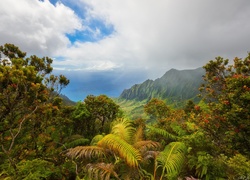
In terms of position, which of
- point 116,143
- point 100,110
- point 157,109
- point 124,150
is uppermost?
point 100,110

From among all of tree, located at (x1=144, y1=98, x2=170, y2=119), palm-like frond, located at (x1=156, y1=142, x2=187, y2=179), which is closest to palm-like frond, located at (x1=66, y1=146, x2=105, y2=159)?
palm-like frond, located at (x1=156, y1=142, x2=187, y2=179)

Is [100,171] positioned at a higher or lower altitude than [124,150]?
lower

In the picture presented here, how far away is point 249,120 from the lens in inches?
253

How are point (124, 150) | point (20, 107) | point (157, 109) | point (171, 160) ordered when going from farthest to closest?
1. point (157, 109)
2. point (20, 107)
3. point (171, 160)
4. point (124, 150)

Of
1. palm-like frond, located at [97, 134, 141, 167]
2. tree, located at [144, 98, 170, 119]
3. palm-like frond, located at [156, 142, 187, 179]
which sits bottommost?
palm-like frond, located at [156, 142, 187, 179]

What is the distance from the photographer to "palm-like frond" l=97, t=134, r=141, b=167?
4.83 metres

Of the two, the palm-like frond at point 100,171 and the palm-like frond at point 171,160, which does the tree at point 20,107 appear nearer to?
the palm-like frond at point 100,171

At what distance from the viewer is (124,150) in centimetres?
492

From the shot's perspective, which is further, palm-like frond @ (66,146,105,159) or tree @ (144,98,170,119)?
tree @ (144,98,170,119)

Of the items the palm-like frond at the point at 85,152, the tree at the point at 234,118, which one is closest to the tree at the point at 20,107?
the palm-like frond at the point at 85,152

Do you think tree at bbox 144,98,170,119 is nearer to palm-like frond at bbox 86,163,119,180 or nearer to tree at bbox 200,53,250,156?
tree at bbox 200,53,250,156

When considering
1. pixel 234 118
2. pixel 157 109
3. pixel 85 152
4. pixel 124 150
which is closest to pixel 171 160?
pixel 124 150

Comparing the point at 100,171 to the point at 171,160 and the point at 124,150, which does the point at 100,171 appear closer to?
the point at 124,150

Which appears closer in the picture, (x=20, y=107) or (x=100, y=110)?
(x=20, y=107)
